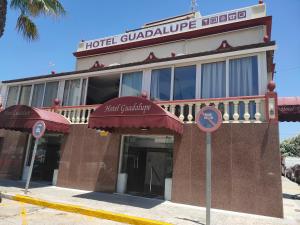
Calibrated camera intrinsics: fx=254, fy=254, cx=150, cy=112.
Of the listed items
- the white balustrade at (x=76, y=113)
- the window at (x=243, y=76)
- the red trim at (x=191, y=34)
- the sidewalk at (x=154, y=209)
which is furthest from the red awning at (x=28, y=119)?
the window at (x=243, y=76)

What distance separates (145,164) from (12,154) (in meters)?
7.97

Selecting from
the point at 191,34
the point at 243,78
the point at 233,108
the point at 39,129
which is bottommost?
the point at 39,129

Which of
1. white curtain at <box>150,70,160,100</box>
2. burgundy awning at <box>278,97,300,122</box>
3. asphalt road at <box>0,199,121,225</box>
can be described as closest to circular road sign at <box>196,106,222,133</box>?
asphalt road at <box>0,199,121,225</box>

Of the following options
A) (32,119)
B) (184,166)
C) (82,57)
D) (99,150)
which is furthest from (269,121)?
(82,57)

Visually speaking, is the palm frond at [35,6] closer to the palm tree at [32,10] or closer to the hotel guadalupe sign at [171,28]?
the palm tree at [32,10]

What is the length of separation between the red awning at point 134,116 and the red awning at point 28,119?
9.55ft

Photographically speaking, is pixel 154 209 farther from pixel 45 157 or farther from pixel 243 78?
pixel 45 157

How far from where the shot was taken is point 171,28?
16.5 metres

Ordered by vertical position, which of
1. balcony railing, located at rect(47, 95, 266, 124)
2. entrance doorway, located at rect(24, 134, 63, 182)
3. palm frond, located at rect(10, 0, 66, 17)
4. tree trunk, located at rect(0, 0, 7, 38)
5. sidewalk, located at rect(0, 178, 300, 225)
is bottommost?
sidewalk, located at rect(0, 178, 300, 225)

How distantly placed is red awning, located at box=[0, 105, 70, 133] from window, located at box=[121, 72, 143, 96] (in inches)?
134

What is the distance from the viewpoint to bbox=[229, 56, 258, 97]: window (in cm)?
989

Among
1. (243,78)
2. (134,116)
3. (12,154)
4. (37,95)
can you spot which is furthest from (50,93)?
(243,78)

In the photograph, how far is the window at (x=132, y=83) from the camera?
41.2 ft

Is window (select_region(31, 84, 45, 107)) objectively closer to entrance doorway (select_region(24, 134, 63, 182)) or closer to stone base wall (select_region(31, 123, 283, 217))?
entrance doorway (select_region(24, 134, 63, 182))
